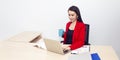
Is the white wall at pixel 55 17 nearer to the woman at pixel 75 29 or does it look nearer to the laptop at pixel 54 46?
the woman at pixel 75 29

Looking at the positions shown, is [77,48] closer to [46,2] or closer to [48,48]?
[48,48]

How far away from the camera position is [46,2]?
396 cm

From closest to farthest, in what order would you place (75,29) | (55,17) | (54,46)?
(54,46) → (75,29) → (55,17)

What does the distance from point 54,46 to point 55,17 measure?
1648mm

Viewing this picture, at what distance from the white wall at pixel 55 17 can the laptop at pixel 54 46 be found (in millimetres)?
1513

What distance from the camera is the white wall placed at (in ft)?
12.5

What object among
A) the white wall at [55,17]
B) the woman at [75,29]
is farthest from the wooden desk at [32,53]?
the white wall at [55,17]

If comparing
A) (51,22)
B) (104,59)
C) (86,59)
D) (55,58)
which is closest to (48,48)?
(55,58)

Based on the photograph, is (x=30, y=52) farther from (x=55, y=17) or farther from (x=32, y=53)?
(x=55, y=17)

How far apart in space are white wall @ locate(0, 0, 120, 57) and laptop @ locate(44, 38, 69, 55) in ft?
4.96

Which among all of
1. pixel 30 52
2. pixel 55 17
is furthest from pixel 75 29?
pixel 55 17

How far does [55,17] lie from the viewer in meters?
3.97

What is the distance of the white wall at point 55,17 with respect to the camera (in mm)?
3795

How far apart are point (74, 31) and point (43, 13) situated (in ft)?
4.02
